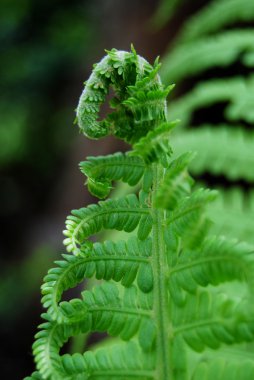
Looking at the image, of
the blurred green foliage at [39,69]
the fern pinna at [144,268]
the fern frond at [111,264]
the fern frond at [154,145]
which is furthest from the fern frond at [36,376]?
the blurred green foliage at [39,69]

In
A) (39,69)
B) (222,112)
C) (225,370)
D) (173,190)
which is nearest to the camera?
(173,190)

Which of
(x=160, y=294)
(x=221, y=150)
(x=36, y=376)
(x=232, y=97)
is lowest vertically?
Answer: (x=36, y=376)

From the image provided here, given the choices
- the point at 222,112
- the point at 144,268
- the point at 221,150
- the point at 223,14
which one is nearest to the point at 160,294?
the point at 144,268

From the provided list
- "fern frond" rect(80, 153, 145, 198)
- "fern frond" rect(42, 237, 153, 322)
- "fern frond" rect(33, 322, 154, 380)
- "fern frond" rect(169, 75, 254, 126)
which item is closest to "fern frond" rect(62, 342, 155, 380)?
"fern frond" rect(33, 322, 154, 380)

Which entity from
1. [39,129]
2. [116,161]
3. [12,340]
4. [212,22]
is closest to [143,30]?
[212,22]

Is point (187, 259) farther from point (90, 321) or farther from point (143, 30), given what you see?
point (143, 30)

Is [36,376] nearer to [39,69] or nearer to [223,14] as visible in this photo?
[223,14]

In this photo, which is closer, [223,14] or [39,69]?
[223,14]
